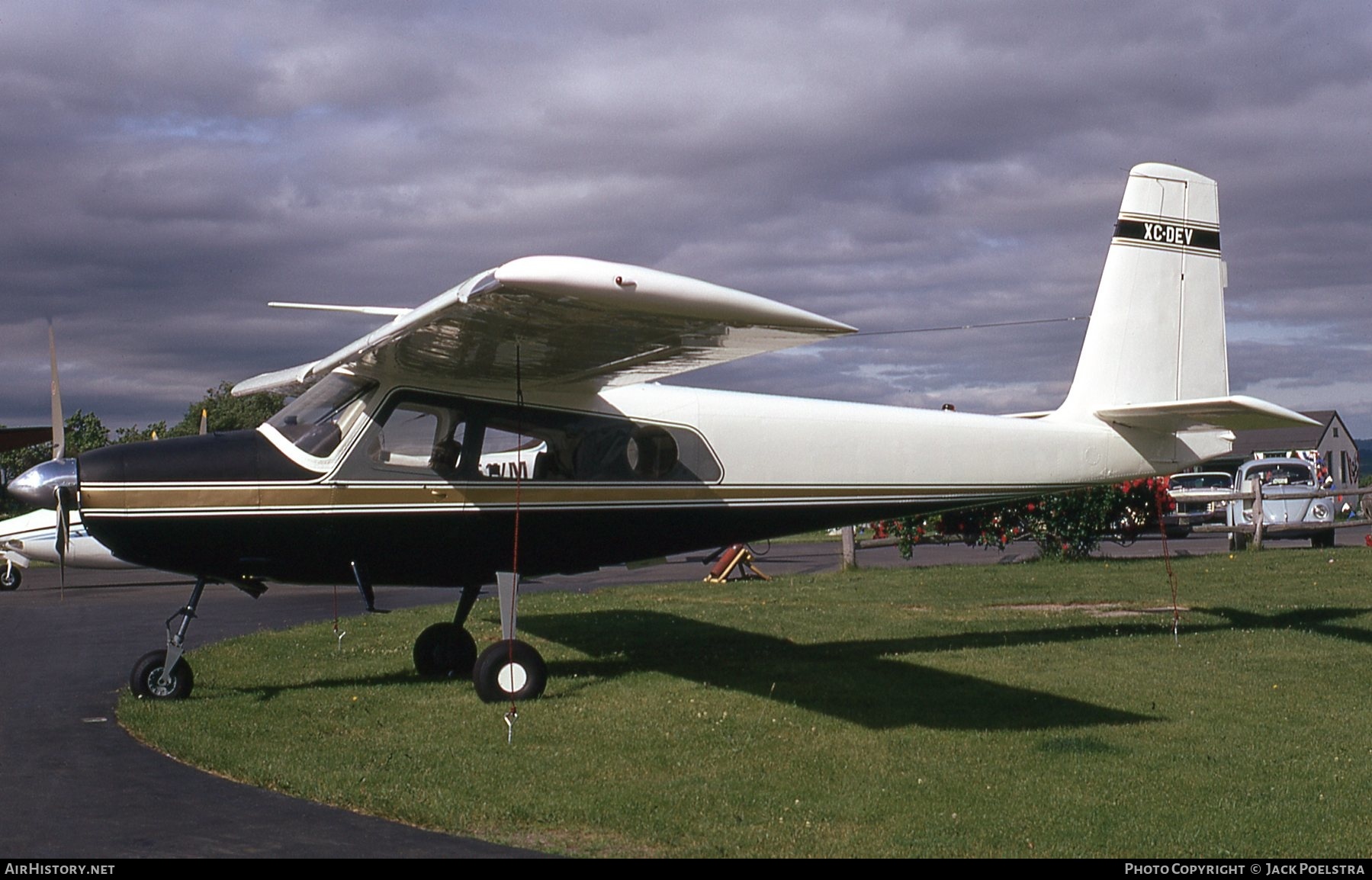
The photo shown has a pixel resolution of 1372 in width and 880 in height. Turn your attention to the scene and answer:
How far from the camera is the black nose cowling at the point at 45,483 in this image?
9430 mm

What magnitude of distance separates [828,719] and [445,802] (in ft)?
A: 9.72

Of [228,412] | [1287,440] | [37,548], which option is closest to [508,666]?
[37,548]

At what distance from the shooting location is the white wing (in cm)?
648

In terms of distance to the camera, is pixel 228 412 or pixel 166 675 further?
pixel 228 412

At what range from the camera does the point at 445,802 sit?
6125mm

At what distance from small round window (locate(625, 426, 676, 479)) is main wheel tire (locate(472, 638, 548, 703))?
71.4 inches

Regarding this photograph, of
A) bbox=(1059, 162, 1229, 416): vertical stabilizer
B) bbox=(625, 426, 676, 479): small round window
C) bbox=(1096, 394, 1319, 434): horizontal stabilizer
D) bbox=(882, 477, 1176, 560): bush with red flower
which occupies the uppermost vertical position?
bbox=(1059, 162, 1229, 416): vertical stabilizer

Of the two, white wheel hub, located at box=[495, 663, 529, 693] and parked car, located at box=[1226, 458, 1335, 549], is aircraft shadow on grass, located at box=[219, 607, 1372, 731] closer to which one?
white wheel hub, located at box=[495, 663, 529, 693]

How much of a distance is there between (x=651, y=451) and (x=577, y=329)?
90.4 inches

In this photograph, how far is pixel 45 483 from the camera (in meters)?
9.45

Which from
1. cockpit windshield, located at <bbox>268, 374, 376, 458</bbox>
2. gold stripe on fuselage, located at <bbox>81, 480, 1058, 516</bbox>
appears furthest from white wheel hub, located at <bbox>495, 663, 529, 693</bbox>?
cockpit windshield, located at <bbox>268, 374, 376, 458</bbox>

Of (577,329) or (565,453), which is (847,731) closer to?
(577,329)

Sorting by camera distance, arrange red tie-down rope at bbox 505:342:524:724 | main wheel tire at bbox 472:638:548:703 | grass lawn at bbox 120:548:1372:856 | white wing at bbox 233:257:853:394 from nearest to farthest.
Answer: grass lawn at bbox 120:548:1372:856, white wing at bbox 233:257:853:394, red tie-down rope at bbox 505:342:524:724, main wheel tire at bbox 472:638:548:703
